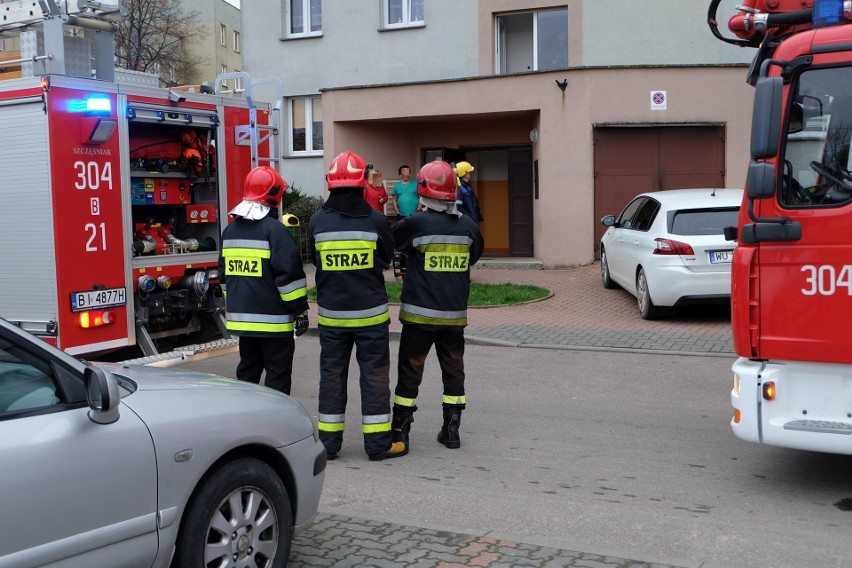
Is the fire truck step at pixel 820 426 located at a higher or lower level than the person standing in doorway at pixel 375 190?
lower

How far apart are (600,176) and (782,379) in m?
13.1

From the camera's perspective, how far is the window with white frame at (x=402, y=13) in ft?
72.9

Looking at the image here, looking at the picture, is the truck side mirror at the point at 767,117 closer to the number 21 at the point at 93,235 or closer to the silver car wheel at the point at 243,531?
the silver car wheel at the point at 243,531

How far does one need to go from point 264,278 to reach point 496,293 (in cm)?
874

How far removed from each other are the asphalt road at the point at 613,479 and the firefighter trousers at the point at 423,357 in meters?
0.43

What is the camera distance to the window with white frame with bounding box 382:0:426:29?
875 inches

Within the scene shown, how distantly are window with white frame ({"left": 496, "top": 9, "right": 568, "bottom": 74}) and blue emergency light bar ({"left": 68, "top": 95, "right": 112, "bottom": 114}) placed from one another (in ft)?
45.9

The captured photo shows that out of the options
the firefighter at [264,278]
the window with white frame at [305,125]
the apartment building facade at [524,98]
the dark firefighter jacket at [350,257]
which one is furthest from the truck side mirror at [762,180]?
the window with white frame at [305,125]

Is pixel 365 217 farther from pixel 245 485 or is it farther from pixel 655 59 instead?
pixel 655 59

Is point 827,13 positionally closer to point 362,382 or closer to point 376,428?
point 362,382

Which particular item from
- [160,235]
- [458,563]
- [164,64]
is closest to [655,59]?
[160,235]

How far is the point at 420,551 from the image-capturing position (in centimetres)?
492

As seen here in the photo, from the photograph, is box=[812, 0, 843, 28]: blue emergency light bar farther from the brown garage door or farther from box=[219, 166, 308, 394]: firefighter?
the brown garage door

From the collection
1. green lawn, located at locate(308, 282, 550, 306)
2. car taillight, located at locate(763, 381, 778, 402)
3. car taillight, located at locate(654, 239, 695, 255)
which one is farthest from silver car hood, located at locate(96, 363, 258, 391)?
green lawn, located at locate(308, 282, 550, 306)
